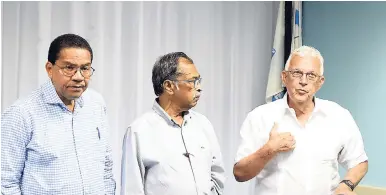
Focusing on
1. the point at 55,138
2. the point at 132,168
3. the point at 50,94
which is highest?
the point at 50,94

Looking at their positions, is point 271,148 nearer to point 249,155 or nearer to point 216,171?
point 249,155

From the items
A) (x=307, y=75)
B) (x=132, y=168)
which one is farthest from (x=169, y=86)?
(x=307, y=75)

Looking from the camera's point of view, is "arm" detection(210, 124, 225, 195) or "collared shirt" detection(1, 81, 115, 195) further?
"arm" detection(210, 124, 225, 195)

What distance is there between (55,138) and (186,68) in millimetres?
571

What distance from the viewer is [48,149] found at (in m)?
1.75

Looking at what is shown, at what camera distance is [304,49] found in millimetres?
2186

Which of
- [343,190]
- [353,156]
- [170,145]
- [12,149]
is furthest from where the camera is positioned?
[353,156]

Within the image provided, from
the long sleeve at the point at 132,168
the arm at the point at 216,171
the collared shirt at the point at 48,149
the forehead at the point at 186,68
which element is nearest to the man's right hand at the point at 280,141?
the arm at the point at 216,171

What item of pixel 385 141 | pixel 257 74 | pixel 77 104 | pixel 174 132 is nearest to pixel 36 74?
pixel 77 104

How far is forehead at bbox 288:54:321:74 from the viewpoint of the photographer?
2145mm

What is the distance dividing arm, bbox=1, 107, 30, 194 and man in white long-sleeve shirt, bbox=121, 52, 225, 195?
40 cm

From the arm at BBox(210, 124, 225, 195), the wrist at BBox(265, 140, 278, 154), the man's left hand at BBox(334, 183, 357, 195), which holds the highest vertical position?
the wrist at BBox(265, 140, 278, 154)

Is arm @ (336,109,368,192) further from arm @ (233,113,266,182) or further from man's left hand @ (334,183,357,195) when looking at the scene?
arm @ (233,113,266,182)

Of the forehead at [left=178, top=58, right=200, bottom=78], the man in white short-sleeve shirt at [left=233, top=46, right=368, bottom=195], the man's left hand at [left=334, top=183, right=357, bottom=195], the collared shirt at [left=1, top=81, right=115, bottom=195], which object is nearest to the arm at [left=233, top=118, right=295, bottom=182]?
the man in white short-sleeve shirt at [left=233, top=46, right=368, bottom=195]
